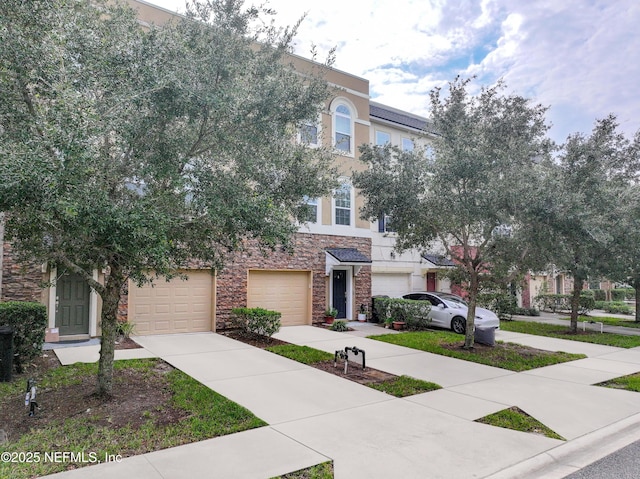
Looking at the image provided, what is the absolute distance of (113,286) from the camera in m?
6.68

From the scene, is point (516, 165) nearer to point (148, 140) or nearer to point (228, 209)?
point (228, 209)

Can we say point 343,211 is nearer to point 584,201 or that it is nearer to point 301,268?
point 301,268

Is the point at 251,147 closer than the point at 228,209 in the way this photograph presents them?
No

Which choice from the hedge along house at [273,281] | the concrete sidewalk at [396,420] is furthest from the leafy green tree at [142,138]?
the hedge along house at [273,281]

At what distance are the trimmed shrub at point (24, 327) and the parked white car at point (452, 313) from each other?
1237cm

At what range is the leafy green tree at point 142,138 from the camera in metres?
4.30

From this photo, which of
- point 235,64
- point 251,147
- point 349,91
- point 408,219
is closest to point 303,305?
point 408,219

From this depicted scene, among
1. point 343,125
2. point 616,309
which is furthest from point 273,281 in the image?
point 616,309

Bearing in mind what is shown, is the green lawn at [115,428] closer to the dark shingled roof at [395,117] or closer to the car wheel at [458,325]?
the car wheel at [458,325]

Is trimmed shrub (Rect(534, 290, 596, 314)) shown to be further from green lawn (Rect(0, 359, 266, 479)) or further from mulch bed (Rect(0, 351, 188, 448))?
mulch bed (Rect(0, 351, 188, 448))

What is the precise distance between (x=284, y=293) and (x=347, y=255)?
108 inches

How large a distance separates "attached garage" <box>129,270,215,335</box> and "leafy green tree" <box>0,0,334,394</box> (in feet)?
19.9

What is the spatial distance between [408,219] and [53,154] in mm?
7995

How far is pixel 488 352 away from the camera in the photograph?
1130 centimetres
